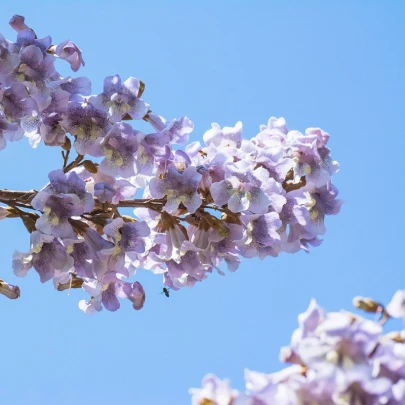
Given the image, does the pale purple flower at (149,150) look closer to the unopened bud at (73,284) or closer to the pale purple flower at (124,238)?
the pale purple flower at (124,238)

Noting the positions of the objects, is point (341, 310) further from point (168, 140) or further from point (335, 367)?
point (168, 140)

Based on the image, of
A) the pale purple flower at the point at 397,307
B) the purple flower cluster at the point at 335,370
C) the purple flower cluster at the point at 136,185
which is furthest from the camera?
the purple flower cluster at the point at 136,185

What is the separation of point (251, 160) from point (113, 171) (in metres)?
0.41

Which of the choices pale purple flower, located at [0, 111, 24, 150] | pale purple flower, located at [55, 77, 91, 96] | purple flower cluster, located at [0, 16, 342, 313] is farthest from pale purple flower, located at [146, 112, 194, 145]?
pale purple flower, located at [0, 111, 24, 150]

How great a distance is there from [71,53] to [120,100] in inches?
11.2

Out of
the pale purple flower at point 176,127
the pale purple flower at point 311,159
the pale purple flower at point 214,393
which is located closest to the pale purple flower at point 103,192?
the pale purple flower at point 176,127

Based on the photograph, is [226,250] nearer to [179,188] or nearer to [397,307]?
[179,188]

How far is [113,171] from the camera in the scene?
207cm

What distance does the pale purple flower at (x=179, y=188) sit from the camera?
6.63 feet

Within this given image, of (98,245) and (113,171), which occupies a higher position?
(113,171)

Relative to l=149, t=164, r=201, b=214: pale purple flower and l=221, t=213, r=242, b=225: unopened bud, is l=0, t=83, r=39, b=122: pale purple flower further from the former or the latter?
l=221, t=213, r=242, b=225: unopened bud

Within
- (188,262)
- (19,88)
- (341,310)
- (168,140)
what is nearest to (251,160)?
(168,140)

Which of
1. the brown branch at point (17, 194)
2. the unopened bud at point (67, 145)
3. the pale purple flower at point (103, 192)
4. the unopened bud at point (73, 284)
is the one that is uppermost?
the unopened bud at point (67, 145)

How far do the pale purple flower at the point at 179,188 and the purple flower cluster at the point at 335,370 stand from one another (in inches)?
41.9
